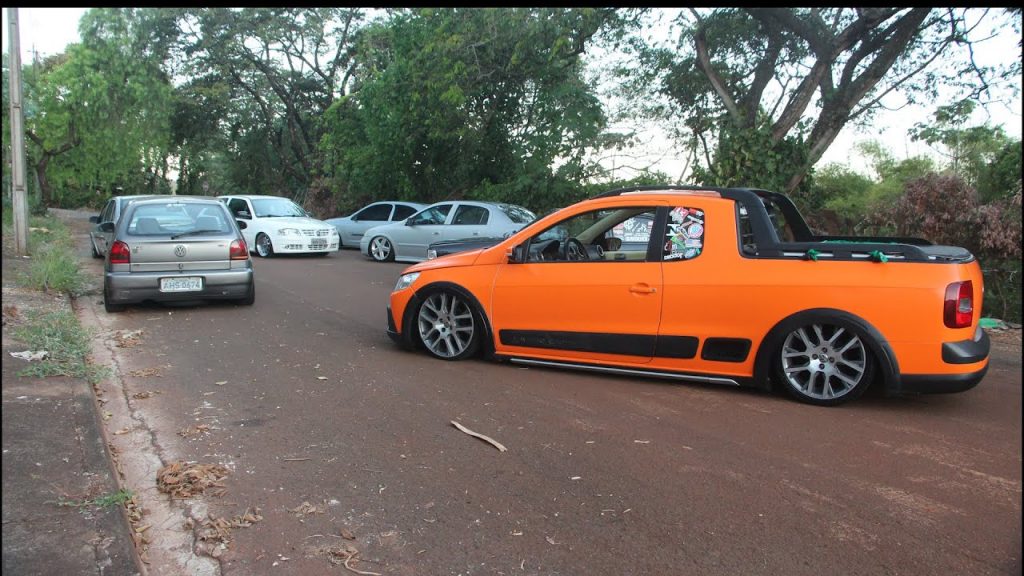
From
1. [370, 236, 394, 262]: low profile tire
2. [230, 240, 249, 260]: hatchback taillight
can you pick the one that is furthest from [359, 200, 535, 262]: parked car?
[230, 240, 249, 260]: hatchback taillight

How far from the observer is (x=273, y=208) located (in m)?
18.4

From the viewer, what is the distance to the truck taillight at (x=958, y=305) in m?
5.09

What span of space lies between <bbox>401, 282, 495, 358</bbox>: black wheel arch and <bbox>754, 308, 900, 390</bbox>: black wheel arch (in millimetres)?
2314

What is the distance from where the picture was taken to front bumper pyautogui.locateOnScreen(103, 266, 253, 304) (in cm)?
919

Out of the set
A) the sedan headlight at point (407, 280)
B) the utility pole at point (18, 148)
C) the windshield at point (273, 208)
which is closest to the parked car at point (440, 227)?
the windshield at point (273, 208)

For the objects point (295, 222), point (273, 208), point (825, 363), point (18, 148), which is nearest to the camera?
point (825, 363)

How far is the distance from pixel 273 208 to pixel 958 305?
1616 centimetres

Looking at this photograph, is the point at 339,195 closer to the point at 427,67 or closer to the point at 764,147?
the point at 427,67

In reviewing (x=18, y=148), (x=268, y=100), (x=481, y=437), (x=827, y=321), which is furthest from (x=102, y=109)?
(x=268, y=100)

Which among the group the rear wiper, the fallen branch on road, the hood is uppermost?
the hood

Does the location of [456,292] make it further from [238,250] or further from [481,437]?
[238,250]

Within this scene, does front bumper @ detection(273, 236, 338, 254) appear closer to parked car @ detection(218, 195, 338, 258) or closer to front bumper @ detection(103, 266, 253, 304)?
parked car @ detection(218, 195, 338, 258)

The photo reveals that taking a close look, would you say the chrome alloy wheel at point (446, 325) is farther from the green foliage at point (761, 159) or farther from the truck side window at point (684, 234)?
the green foliage at point (761, 159)

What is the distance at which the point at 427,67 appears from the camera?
18.8 metres
